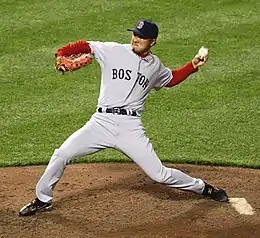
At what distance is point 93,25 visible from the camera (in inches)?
460

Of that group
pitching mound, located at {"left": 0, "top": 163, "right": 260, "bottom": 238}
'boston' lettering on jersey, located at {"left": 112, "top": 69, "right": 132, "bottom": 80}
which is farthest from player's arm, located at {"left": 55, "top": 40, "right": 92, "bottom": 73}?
pitching mound, located at {"left": 0, "top": 163, "right": 260, "bottom": 238}

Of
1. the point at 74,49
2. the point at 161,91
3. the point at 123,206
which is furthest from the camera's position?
the point at 161,91

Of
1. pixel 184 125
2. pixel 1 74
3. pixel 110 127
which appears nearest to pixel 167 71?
pixel 110 127

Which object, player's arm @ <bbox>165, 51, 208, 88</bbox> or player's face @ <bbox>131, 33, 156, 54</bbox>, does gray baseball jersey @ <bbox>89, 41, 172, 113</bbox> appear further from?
player's arm @ <bbox>165, 51, 208, 88</bbox>

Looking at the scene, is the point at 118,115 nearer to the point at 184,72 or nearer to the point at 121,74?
the point at 121,74

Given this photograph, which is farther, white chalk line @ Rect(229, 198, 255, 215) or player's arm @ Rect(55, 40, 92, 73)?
white chalk line @ Rect(229, 198, 255, 215)

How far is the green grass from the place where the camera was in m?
8.27

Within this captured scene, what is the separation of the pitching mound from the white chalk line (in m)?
0.04

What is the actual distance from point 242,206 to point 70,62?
6.50 ft

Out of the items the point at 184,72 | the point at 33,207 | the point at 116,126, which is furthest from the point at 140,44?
the point at 33,207

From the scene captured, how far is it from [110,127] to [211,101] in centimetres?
315

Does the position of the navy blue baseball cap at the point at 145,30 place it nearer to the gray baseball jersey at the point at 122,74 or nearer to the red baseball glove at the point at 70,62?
the gray baseball jersey at the point at 122,74

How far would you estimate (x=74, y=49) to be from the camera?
6.32m

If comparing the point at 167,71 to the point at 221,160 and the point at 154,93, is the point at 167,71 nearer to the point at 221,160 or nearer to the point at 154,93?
the point at 221,160
